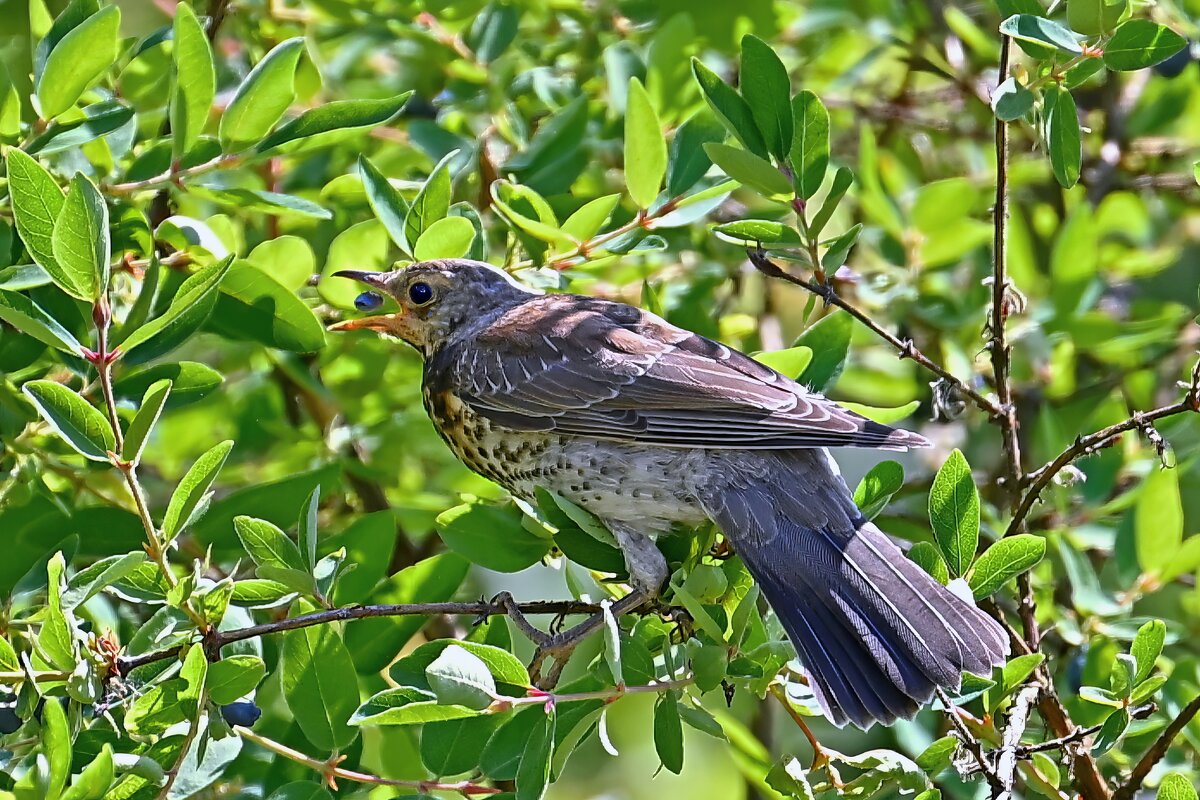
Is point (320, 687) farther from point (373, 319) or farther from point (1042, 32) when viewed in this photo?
point (1042, 32)

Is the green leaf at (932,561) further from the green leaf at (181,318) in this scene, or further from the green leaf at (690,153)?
the green leaf at (181,318)

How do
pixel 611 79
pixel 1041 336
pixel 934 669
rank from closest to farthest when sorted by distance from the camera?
pixel 934 669, pixel 611 79, pixel 1041 336

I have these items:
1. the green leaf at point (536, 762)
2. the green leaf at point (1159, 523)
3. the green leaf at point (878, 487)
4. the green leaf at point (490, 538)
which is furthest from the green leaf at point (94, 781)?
the green leaf at point (1159, 523)

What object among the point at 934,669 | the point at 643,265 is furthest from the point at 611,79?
the point at 934,669

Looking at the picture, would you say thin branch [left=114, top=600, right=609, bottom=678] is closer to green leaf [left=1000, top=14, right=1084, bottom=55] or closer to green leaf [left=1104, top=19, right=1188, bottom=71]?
green leaf [left=1000, top=14, right=1084, bottom=55]

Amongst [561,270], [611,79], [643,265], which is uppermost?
[611,79]

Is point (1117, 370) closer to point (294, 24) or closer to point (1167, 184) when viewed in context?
point (1167, 184)

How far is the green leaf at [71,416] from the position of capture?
2.62 metres

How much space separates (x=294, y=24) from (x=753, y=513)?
2.33 metres

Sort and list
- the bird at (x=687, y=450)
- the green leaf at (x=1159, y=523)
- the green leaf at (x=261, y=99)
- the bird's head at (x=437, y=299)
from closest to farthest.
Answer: the bird at (x=687, y=450), the green leaf at (x=261, y=99), the green leaf at (x=1159, y=523), the bird's head at (x=437, y=299)

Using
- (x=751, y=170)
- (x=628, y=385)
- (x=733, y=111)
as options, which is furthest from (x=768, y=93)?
(x=628, y=385)

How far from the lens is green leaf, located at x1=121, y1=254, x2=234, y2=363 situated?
2747 millimetres

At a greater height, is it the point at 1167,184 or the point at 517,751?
the point at 1167,184

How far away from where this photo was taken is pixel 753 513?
351 cm
